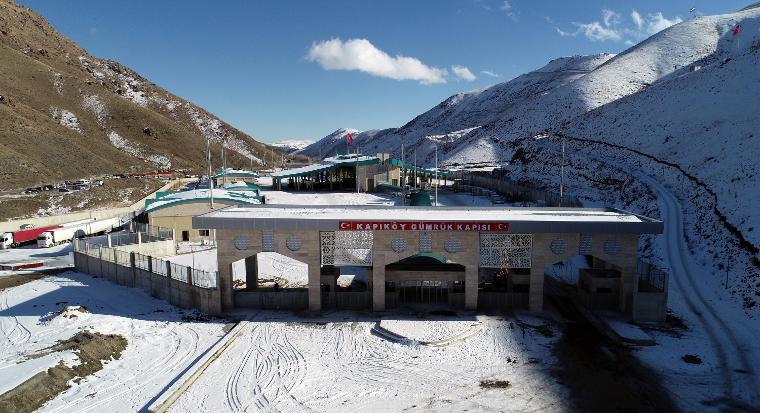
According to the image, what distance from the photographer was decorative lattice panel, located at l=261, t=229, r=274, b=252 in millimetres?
25766

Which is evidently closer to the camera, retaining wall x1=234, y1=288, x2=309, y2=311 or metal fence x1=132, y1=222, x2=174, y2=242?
retaining wall x1=234, y1=288, x2=309, y2=311

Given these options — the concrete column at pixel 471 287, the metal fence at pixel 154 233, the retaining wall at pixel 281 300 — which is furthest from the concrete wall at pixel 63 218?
the concrete column at pixel 471 287

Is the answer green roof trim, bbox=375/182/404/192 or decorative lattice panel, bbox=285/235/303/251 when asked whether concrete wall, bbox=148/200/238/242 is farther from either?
green roof trim, bbox=375/182/404/192

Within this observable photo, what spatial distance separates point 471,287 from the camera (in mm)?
26047

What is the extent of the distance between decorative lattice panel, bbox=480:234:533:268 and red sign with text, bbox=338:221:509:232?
0.82 metres

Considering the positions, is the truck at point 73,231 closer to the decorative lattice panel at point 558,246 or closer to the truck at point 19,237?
the truck at point 19,237

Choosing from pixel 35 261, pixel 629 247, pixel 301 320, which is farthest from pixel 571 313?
pixel 35 261

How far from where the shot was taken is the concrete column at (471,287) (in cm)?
2577

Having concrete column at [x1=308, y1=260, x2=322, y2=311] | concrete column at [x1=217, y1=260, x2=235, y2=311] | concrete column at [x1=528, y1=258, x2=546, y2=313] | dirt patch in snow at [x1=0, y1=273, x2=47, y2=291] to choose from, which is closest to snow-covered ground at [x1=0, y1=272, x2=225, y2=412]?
dirt patch in snow at [x1=0, y1=273, x2=47, y2=291]

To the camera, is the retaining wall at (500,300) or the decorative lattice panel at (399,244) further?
the retaining wall at (500,300)

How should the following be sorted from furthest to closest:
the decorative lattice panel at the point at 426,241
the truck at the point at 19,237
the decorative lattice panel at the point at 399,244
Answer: the truck at the point at 19,237, the decorative lattice panel at the point at 399,244, the decorative lattice panel at the point at 426,241

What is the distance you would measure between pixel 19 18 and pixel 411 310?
193 meters

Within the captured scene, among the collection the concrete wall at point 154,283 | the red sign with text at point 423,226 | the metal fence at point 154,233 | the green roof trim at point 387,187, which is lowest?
the concrete wall at point 154,283

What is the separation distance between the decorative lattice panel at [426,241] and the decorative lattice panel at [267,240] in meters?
8.17
